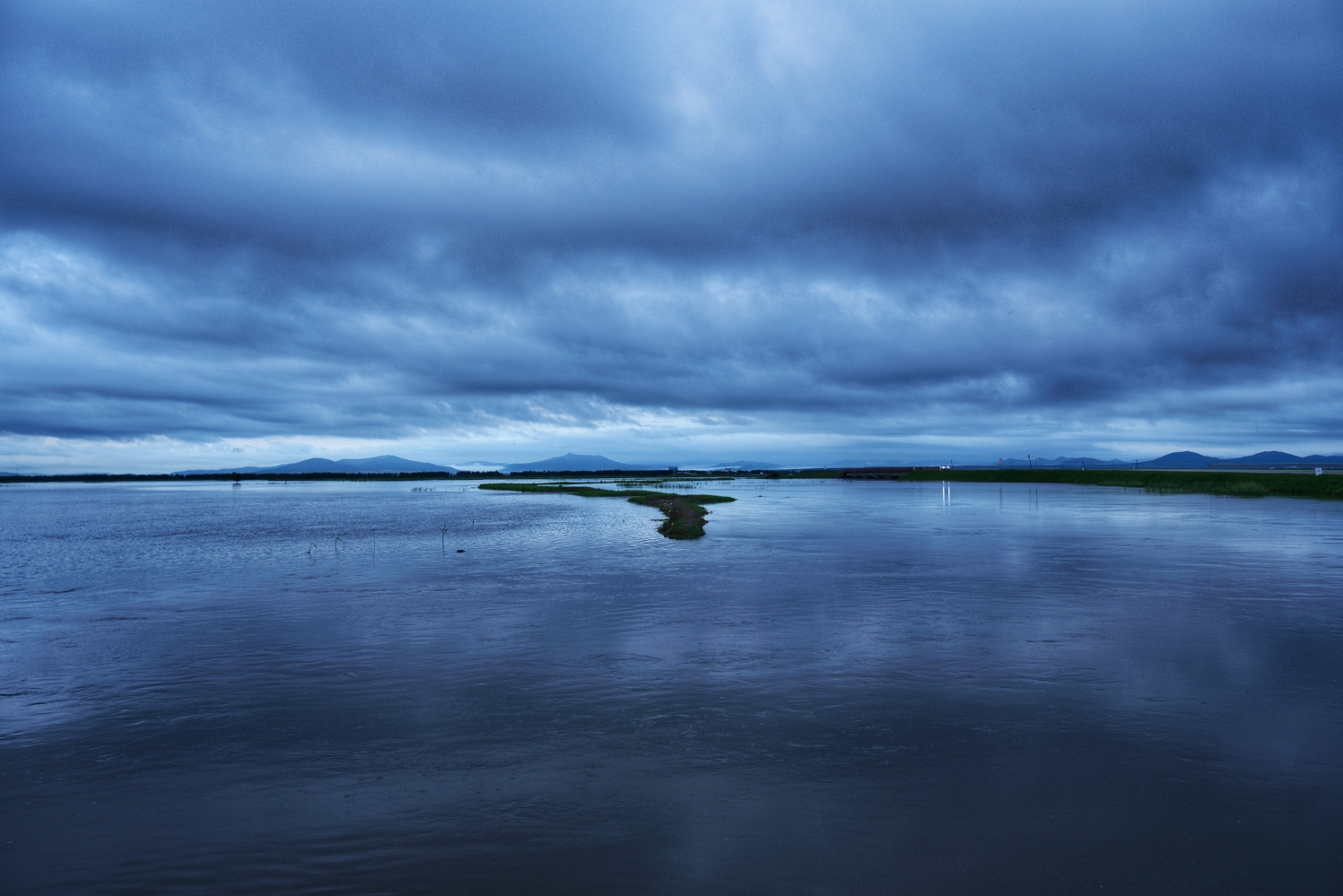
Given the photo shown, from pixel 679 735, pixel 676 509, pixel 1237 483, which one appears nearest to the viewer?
pixel 679 735

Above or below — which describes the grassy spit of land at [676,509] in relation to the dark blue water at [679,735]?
above

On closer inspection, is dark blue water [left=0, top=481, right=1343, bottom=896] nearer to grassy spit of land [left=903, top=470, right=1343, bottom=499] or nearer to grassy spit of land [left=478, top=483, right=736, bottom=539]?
grassy spit of land [left=478, top=483, right=736, bottom=539]

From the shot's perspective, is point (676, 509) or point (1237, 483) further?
point (1237, 483)

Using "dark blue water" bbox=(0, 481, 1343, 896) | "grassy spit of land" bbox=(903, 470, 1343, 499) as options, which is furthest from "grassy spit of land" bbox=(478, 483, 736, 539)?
"grassy spit of land" bbox=(903, 470, 1343, 499)

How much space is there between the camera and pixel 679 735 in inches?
527

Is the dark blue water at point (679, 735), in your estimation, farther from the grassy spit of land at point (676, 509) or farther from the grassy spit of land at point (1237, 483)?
the grassy spit of land at point (1237, 483)

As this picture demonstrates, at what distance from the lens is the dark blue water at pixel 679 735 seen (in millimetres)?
9281

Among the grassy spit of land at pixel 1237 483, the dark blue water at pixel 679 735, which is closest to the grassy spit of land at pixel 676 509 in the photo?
the dark blue water at pixel 679 735

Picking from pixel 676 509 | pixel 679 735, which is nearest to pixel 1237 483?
pixel 676 509

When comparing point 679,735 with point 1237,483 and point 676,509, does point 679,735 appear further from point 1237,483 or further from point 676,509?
point 1237,483

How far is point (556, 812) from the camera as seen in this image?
34.3ft

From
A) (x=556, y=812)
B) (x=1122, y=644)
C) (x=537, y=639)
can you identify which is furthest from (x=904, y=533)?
(x=556, y=812)

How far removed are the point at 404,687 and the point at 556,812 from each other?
754 cm

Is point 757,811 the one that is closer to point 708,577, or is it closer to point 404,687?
point 404,687
